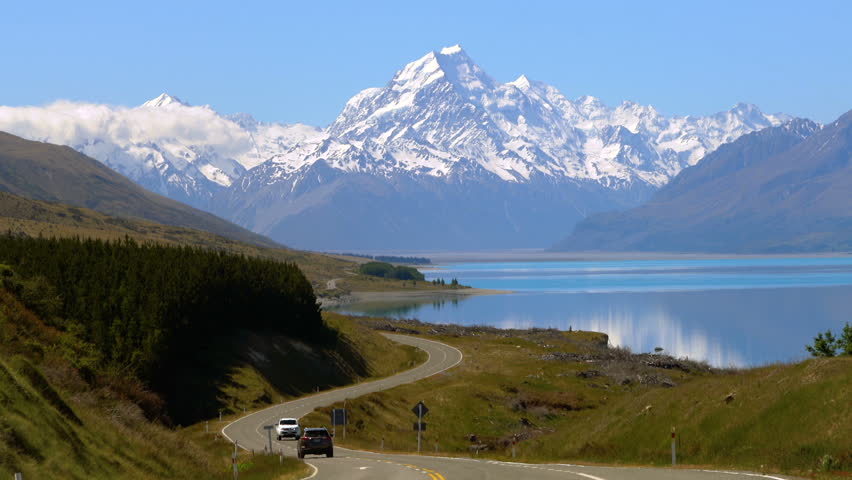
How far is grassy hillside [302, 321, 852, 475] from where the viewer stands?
35.3 metres

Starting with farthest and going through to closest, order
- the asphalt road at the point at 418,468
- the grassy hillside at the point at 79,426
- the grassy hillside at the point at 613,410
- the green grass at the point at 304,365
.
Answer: the green grass at the point at 304,365 < the grassy hillside at the point at 613,410 < the asphalt road at the point at 418,468 < the grassy hillside at the point at 79,426

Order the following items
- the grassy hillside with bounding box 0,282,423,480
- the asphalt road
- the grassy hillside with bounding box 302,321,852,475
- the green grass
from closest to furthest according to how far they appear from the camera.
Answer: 1. the grassy hillside with bounding box 0,282,423,480
2. the asphalt road
3. the grassy hillside with bounding box 302,321,852,475
4. the green grass

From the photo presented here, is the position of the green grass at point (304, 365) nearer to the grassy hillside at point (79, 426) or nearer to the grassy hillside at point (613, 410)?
the grassy hillside at point (79, 426)

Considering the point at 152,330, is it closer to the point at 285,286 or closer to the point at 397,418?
the point at 397,418

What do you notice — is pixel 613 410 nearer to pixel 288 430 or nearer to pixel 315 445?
pixel 315 445

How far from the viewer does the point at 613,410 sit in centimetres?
5406

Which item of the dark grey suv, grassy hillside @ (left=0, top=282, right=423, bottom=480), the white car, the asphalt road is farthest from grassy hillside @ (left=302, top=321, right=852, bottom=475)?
grassy hillside @ (left=0, top=282, right=423, bottom=480)

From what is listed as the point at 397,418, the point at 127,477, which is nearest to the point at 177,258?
the point at 397,418

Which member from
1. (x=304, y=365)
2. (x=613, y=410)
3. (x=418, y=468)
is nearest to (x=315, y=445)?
(x=418, y=468)

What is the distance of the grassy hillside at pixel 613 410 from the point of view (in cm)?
3534

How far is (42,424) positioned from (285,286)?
3448 inches

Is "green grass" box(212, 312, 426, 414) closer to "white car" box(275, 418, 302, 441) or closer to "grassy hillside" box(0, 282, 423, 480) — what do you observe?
"grassy hillside" box(0, 282, 423, 480)

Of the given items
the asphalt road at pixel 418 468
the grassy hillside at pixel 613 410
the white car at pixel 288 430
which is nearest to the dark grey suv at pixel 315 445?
the asphalt road at pixel 418 468

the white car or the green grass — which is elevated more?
the green grass
